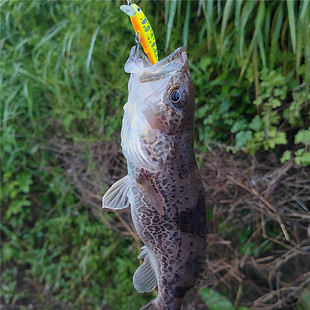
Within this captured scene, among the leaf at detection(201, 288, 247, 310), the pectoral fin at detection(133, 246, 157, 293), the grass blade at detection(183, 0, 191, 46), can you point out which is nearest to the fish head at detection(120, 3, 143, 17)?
the pectoral fin at detection(133, 246, 157, 293)

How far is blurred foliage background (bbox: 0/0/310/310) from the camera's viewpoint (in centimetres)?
170

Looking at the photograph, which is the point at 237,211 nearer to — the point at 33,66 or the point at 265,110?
the point at 265,110

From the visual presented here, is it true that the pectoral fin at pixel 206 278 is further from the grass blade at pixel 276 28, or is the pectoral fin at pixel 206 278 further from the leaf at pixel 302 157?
the grass blade at pixel 276 28

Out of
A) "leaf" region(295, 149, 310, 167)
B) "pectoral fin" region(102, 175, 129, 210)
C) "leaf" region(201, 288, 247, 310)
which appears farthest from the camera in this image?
"leaf" region(201, 288, 247, 310)

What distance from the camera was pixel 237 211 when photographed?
6.63 ft

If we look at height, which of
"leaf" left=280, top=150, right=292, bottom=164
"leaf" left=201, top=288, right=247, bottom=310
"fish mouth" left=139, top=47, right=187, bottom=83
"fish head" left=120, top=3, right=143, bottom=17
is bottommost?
"leaf" left=201, top=288, right=247, bottom=310

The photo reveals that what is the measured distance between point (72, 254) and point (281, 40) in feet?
7.87

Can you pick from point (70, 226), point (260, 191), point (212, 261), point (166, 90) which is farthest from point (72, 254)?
point (166, 90)

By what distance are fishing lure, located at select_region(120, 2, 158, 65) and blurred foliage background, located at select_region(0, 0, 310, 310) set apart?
1.66ft

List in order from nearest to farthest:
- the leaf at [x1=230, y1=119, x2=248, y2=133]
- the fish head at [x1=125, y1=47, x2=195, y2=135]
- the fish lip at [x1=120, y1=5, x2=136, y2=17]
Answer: the fish lip at [x1=120, y1=5, x2=136, y2=17] < the fish head at [x1=125, y1=47, x2=195, y2=135] < the leaf at [x1=230, y1=119, x2=248, y2=133]

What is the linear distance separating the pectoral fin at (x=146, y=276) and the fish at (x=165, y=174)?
0.02 meters

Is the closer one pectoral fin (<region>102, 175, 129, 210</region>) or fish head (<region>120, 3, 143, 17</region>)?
fish head (<region>120, 3, 143, 17</region>)

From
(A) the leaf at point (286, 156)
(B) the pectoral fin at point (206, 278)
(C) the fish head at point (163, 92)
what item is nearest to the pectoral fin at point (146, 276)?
(B) the pectoral fin at point (206, 278)

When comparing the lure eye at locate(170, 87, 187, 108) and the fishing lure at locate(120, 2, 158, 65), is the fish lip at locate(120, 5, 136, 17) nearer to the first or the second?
the fishing lure at locate(120, 2, 158, 65)
